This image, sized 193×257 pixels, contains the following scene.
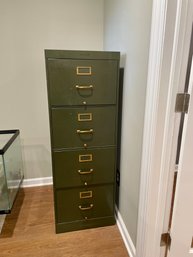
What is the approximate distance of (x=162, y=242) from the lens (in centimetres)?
128

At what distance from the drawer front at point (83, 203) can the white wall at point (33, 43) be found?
872 millimetres

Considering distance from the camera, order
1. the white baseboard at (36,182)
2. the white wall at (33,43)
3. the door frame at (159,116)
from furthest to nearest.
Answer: the white baseboard at (36,182)
the white wall at (33,43)
the door frame at (159,116)

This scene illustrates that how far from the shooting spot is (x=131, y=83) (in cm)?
134

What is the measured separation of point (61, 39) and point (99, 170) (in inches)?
54.0

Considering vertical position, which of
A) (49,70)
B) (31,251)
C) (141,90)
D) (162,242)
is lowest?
(31,251)

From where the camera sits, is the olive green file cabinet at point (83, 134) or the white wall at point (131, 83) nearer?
the white wall at point (131, 83)

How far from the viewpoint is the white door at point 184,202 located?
1075mm

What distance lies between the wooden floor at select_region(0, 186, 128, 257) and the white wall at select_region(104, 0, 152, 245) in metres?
0.20

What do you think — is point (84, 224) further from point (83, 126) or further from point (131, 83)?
point (131, 83)

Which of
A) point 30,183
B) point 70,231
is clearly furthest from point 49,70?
point 30,183

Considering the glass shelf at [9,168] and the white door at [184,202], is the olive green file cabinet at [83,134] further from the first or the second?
the white door at [184,202]

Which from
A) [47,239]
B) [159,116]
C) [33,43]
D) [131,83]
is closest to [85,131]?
[131,83]

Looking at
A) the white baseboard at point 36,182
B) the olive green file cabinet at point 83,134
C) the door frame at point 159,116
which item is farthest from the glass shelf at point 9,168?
the door frame at point 159,116

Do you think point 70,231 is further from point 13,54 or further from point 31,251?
point 13,54
